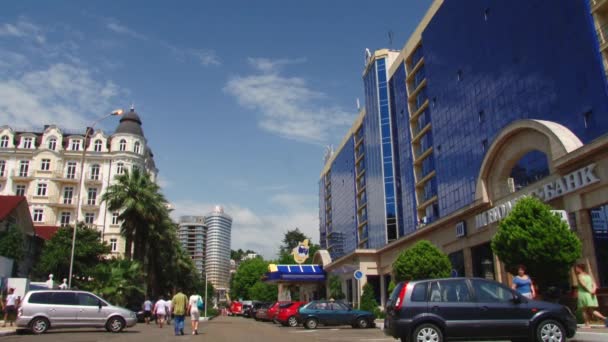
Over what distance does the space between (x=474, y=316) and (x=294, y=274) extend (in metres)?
47.1

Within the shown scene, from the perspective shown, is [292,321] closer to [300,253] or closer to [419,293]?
[419,293]

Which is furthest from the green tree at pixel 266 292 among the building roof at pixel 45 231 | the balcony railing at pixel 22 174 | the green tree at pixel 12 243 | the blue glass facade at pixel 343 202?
the green tree at pixel 12 243

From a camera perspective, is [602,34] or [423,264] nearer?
[602,34]

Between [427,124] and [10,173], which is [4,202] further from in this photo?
[427,124]

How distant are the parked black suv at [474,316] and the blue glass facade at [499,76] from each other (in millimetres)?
12944

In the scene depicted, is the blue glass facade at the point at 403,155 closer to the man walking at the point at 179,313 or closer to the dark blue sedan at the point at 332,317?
the dark blue sedan at the point at 332,317

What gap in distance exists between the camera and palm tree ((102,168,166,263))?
1619 inches

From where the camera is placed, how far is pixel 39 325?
19516 mm

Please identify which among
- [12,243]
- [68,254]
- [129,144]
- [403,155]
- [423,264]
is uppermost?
[129,144]

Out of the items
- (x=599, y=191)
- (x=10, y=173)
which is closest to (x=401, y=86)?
(x=599, y=191)

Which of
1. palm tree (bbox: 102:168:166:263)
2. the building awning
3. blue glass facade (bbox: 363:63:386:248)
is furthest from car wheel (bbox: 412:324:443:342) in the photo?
the building awning

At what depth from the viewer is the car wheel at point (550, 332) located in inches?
419

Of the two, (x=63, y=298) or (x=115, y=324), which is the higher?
(x=63, y=298)

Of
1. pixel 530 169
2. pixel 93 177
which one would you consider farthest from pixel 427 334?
pixel 93 177
